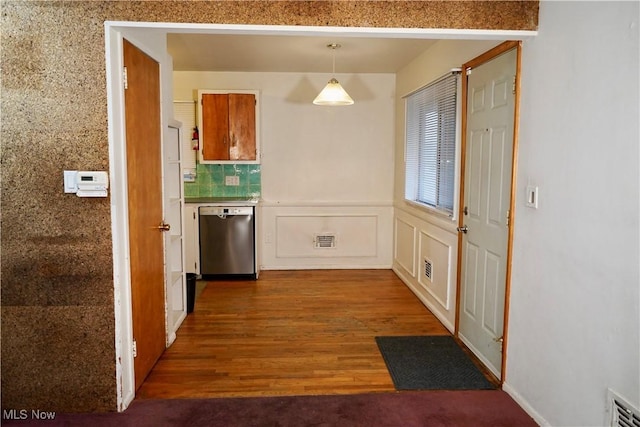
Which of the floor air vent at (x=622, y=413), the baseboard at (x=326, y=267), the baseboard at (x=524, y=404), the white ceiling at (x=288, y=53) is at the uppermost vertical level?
the white ceiling at (x=288, y=53)

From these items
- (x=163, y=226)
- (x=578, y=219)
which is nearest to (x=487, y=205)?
(x=578, y=219)

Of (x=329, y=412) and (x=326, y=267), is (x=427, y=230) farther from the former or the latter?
(x=329, y=412)

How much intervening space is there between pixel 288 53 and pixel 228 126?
4.22ft

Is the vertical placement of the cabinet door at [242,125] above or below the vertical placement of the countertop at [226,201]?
above

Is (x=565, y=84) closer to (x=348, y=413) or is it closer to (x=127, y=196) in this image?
(x=348, y=413)

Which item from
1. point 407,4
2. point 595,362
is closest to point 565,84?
point 407,4

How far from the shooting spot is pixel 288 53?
4.68 meters

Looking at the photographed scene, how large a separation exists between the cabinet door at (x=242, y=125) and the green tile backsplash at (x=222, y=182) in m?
0.27

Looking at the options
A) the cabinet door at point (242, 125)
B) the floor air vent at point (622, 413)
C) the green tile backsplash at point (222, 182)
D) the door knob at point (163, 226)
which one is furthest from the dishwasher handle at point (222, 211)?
the floor air vent at point (622, 413)

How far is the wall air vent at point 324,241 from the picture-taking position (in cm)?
591

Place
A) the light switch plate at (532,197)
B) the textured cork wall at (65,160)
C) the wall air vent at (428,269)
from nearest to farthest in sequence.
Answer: the textured cork wall at (65,160)
the light switch plate at (532,197)
the wall air vent at (428,269)

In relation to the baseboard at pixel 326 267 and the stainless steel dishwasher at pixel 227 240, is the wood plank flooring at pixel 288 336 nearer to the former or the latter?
the stainless steel dishwasher at pixel 227 240

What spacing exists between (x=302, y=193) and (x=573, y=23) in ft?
13.4

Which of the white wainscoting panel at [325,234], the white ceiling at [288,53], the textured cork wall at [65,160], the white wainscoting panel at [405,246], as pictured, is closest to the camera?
the textured cork wall at [65,160]
